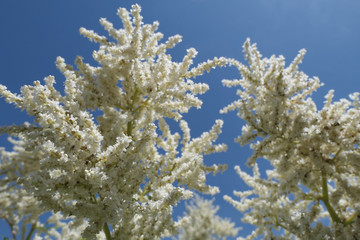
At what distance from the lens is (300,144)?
603 centimetres

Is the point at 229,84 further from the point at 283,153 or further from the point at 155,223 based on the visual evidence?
the point at 155,223

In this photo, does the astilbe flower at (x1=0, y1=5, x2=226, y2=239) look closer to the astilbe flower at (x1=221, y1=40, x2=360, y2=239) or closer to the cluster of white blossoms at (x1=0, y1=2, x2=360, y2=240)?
the cluster of white blossoms at (x1=0, y1=2, x2=360, y2=240)

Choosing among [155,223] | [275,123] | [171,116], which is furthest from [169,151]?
[275,123]

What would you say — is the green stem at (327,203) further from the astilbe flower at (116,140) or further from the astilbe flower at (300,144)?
the astilbe flower at (116,140)

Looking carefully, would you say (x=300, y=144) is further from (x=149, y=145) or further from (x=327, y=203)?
(x=149, y=145)

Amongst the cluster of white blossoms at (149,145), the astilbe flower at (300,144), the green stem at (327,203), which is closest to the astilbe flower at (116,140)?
the cluster of white blossoms at (149,145)

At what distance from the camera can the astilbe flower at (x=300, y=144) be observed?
540cm

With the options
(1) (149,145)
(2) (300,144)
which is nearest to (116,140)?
(1) (149,145)

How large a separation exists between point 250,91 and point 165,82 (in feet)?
8.44

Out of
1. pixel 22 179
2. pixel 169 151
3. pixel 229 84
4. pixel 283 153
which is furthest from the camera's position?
pixel 229 84

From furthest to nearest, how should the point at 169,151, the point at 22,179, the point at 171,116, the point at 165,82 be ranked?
the point at 169,151 → the point at 171,116 → the point at 165,82 → the point at 22,179

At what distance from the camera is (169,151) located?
18.0ft

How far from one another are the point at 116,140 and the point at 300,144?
4242 millimetres

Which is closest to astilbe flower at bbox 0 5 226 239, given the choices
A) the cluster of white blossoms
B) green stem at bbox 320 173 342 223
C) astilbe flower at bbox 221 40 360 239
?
the cluster of white blossoms
